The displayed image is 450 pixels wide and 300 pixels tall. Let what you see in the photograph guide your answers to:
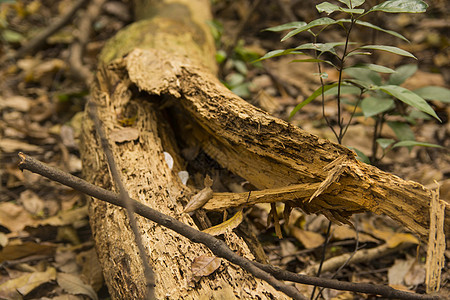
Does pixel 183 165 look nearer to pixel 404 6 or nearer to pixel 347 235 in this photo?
pixel 347 235

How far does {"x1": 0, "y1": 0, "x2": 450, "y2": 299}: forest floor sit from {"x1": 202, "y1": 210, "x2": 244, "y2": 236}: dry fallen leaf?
42 cm

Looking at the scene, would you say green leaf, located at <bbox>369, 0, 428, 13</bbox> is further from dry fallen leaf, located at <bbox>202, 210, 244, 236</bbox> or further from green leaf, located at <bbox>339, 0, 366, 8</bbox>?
dry fallen leaf, located at <bbox>202, 210, 244, 236</bbox>

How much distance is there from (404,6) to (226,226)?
1154mm

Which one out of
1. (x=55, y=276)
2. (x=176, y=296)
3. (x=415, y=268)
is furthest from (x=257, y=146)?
(x=55, y=276)

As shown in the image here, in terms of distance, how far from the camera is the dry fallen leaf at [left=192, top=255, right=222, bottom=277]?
1332 millimetres

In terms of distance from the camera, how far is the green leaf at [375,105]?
78.1 inches

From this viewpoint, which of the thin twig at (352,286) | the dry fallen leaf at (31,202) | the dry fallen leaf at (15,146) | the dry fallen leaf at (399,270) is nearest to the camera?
the thin twig at (352,286)

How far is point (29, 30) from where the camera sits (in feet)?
15.9

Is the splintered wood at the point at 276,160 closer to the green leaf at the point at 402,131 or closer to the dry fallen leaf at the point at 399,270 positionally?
the dry fallen leaf at the point at 399,270

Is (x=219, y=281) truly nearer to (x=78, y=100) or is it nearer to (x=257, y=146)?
(x=257, y=146)

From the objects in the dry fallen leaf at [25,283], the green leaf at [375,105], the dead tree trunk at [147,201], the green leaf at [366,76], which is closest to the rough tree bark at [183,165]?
the dead tree trunk at [147,201]

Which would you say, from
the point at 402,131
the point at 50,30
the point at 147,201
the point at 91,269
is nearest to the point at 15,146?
the point at 91,269

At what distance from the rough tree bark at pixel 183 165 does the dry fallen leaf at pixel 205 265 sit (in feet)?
0.08

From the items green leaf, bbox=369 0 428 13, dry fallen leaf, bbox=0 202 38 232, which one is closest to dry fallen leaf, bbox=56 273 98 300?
dry fallen leaf, bbox=0 202 38 232
